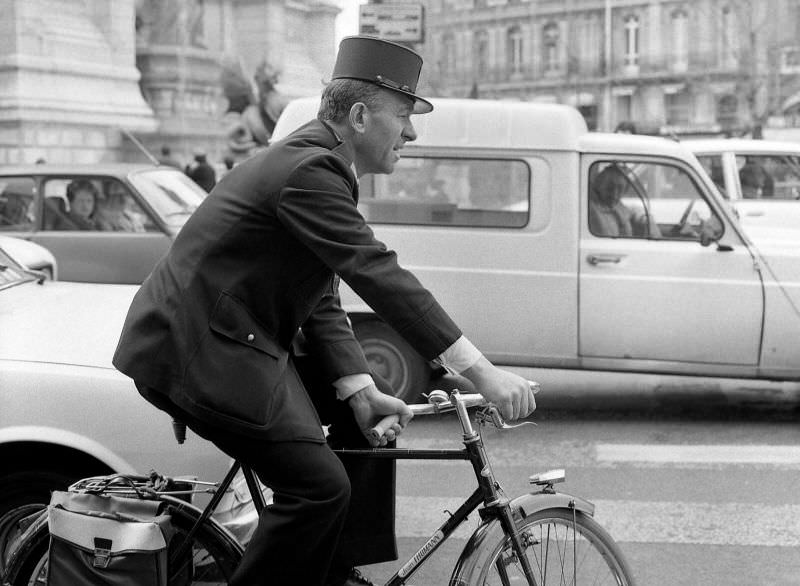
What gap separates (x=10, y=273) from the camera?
5355 millimetres

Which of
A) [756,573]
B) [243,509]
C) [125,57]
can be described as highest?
[125,57]

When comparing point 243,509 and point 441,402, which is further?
point 243,509

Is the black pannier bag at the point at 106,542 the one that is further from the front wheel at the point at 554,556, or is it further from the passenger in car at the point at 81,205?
the passenger in car at the point at 81,205

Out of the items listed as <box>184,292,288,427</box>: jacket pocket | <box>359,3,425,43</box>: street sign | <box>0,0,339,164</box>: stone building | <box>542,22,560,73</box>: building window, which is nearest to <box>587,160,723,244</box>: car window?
<box>184,292,288,427</box>: jacket pocket

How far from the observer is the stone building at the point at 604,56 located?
7156 cm

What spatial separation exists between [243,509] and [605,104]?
7177cm

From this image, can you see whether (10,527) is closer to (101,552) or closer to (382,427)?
(101,552)

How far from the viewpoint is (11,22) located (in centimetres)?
2398

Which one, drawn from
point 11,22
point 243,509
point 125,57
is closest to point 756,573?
point 243,509

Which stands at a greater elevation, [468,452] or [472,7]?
[472,7]

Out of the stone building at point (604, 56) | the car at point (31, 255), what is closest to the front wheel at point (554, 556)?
the car at point (31, 255)

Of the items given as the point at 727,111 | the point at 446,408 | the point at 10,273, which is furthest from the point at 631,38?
the point at 446,408

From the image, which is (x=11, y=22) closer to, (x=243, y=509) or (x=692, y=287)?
(x=692, y=287)

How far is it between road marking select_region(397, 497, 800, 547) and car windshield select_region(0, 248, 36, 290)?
1998 mm
